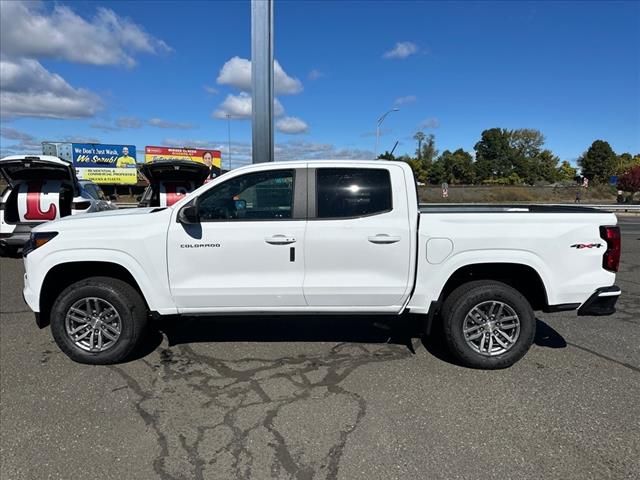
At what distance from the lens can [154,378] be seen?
3.74 metres

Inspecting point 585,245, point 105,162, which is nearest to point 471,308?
point 585,245

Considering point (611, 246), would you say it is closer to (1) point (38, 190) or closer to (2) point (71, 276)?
(2) point (71, 276)

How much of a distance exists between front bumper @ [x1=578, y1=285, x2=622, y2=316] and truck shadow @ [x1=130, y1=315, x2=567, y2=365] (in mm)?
785

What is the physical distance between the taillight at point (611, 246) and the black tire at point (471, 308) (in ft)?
2.56

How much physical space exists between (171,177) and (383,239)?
26.0 ft

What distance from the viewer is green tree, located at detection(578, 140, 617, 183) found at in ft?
306

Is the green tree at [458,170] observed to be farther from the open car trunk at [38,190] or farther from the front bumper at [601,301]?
the front bumper at [601,301]

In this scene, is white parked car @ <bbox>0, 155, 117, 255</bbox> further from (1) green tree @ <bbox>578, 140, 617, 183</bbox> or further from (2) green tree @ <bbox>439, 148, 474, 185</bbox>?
(1) green tree @ <bbox>578, 140, 617, 183</bbox>

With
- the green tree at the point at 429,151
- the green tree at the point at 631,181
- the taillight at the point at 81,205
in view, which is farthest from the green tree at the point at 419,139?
the taillight at the point at 81,205

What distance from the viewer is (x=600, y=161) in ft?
308

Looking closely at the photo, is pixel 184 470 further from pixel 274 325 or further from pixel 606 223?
pixel 606 223

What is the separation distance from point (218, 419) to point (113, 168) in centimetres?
4286

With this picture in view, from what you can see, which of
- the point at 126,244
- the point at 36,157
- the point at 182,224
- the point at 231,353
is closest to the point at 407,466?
the point at 231,353

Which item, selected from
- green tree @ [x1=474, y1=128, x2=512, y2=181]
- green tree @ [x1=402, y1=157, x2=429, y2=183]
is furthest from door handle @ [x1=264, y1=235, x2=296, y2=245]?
green tree @ [x1=474, y1=128, x2=512, y2=181]
